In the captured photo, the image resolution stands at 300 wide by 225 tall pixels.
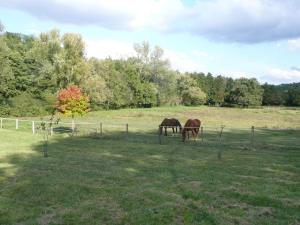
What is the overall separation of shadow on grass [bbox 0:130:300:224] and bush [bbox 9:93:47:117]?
3996 cm

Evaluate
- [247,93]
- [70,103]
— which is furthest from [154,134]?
[247,93]

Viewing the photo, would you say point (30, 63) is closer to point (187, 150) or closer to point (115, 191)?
point (187, 150)

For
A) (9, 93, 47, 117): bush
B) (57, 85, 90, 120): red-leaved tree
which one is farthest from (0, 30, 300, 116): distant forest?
(57, 85, 90, 120): red-leaved tree

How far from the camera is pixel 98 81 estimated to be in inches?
2618

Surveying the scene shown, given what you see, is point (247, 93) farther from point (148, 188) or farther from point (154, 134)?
point (148, 188)

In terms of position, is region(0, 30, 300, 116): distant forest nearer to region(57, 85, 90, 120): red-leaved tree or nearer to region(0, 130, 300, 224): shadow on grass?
region(57, 85, 90, 120): red-leaved tree

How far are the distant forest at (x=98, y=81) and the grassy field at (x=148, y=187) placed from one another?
2998cm

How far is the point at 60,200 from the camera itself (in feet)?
38.2

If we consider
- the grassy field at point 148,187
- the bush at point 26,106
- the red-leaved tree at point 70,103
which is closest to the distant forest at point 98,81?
the bush at point 26,106

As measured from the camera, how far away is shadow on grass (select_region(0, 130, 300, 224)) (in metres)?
10.1

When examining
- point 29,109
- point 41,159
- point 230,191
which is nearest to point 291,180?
point 230,191

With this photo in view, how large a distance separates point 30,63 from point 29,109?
9.29 meters

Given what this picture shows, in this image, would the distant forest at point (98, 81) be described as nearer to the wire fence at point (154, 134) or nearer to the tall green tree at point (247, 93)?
the tall green tree at point (247, 93)

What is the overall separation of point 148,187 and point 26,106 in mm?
50905
